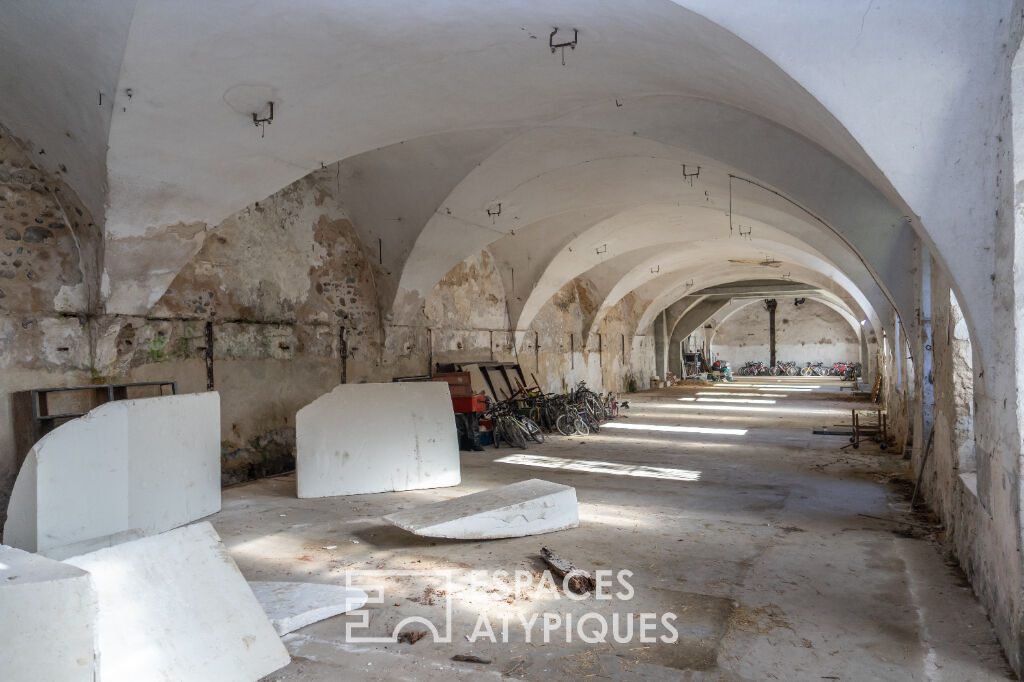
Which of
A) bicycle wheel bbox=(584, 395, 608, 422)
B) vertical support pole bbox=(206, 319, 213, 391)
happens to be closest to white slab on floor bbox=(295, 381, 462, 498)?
vertical support pole bbox=(206, 319, 213, 391)

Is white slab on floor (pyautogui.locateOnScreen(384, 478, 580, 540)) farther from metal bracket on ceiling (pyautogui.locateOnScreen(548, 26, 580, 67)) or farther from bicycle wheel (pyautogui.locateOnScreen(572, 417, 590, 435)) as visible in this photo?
bicycle wheel (pyautogui.locateOnScreen(572, 417, 590, 435))

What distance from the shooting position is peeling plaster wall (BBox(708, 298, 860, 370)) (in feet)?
108

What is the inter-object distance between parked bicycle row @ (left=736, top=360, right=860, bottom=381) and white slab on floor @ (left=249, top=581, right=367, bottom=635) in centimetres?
3098

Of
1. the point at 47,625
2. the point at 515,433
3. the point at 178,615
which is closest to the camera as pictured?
the point at 47,625

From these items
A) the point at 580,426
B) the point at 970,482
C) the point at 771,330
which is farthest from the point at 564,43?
the point at 771,330

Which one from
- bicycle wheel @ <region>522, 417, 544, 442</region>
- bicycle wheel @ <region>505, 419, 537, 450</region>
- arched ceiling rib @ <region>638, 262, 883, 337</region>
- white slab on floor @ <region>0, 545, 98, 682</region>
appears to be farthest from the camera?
arched ceiling rib @ <region>638, 262, 883, 337</region>

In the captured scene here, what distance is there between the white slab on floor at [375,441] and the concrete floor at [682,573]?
21 centimetres

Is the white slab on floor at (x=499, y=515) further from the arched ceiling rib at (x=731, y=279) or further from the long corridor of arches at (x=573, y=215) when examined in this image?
the arched ceiling rib at (x=731, y=279)

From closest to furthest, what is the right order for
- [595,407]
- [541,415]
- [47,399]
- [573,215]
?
[47,399] < [573,215] < [541,415] < [595,407]

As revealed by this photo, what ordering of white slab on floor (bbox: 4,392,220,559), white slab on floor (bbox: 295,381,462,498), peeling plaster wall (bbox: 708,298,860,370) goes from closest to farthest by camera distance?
white slab on floor (bbox: 4,392,220,559), white slab on floor (bbox: 295,381,462,498), peeling plaster wall (bbox: 708,298,860,370)

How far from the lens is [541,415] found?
12.5 m

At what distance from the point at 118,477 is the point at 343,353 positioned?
14.8ft

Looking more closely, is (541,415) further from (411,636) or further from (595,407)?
(411,636)

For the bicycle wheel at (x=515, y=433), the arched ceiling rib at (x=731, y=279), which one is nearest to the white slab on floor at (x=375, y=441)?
the bicycle wheel at (x=515, y=433)
